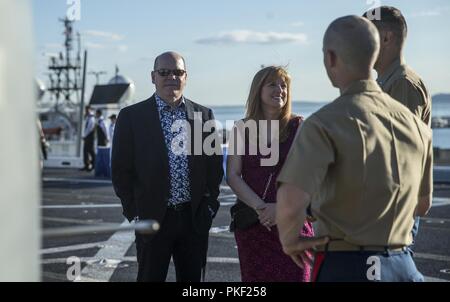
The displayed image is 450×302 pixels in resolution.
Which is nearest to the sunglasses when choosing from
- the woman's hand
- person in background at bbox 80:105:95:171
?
the woman's hand

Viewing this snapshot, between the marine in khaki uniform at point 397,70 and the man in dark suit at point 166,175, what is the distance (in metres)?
1.42

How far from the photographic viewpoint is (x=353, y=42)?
2604mm

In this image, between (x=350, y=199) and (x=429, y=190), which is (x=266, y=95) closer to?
(x=429, y=190)

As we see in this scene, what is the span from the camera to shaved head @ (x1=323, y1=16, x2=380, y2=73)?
2.61 meters

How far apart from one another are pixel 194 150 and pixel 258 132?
0.44m

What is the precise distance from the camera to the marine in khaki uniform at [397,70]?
3641mm

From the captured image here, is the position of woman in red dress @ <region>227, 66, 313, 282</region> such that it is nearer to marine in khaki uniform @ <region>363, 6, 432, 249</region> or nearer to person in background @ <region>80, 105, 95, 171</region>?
marine in khaki uniform @ <region>363, 6, 432, 249</region>

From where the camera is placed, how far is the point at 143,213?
176 inches

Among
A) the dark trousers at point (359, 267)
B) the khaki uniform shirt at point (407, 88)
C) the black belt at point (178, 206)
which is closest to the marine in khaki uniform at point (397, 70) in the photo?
the khaki uniform shirt at point (407, 88)

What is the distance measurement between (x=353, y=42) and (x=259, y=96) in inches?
79.4
